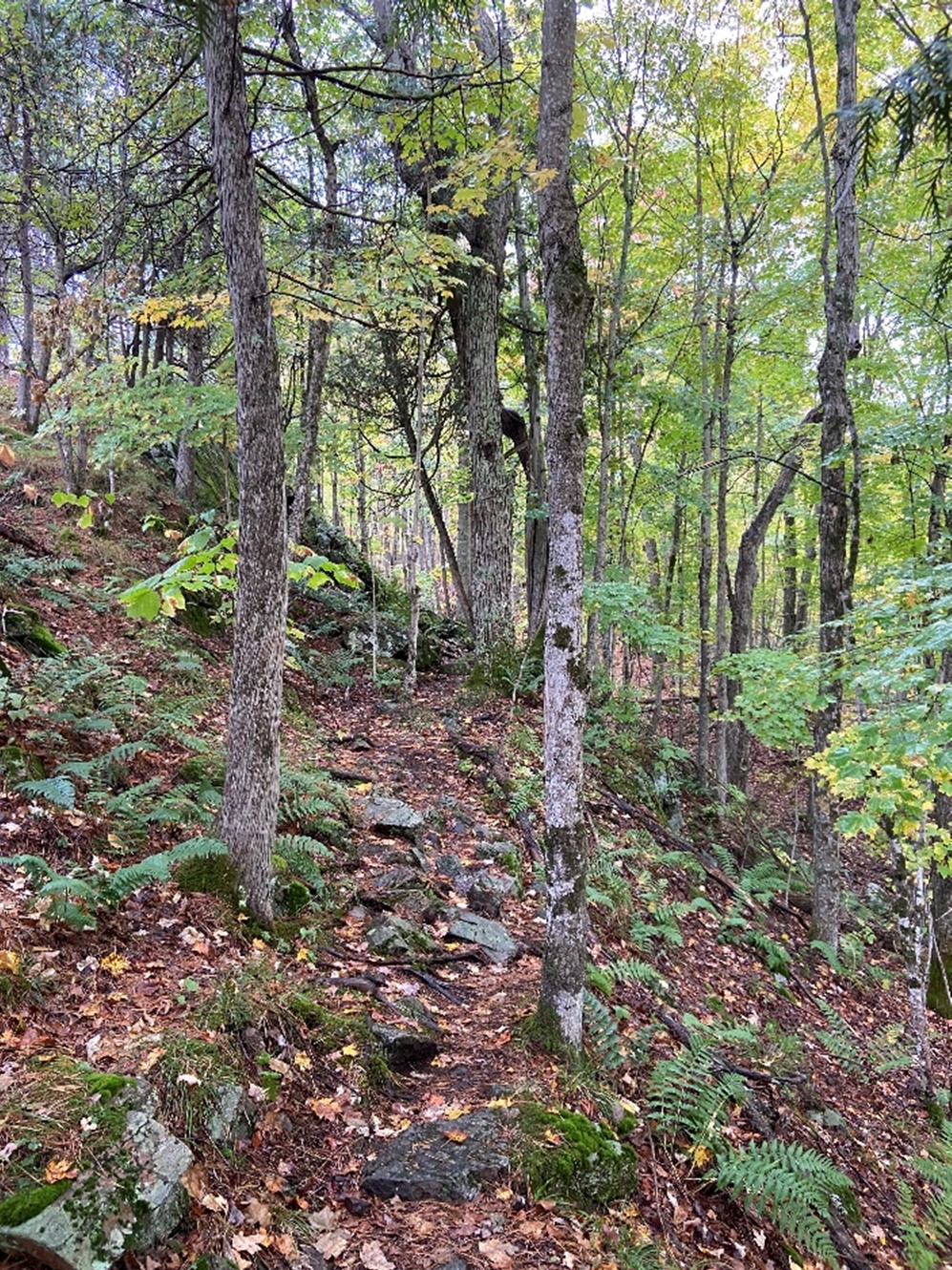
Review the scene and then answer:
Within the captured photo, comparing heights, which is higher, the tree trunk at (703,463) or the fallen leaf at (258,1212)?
the tree trunk at (703,463)

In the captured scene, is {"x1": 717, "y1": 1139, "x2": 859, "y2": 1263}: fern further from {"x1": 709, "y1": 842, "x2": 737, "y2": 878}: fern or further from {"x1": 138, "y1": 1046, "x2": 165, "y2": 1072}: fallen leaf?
{"x1": 709, "y1": 842, "x2": 737, "y2": 878}: fern

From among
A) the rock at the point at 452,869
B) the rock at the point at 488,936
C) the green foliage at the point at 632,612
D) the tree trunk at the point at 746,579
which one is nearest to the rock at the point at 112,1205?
the rock at the point at 488,936

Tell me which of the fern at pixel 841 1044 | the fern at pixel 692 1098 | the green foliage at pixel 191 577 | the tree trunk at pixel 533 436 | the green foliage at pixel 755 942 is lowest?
the fern at pixel 841 1044

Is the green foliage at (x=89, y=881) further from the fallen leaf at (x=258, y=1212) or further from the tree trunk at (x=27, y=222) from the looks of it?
the tree trunk at (x=27, y=222)

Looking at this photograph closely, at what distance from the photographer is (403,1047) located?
13.6ft

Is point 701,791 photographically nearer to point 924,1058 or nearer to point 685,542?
point 924,1058

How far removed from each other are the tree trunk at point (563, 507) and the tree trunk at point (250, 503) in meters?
1.75

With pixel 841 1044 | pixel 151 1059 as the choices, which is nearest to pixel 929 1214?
pixel 841 1044

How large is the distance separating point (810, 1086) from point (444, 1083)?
11.5 ft

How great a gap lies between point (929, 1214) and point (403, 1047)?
169 inches

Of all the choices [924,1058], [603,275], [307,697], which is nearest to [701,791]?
[924,1058]

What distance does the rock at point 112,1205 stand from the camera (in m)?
2.24

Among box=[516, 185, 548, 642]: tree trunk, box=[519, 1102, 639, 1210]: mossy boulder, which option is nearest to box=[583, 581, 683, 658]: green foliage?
box=[516, 185, 548, 642]: tree trunk

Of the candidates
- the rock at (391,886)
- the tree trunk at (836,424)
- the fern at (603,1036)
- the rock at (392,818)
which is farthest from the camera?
the tree trunk at (836,424)
